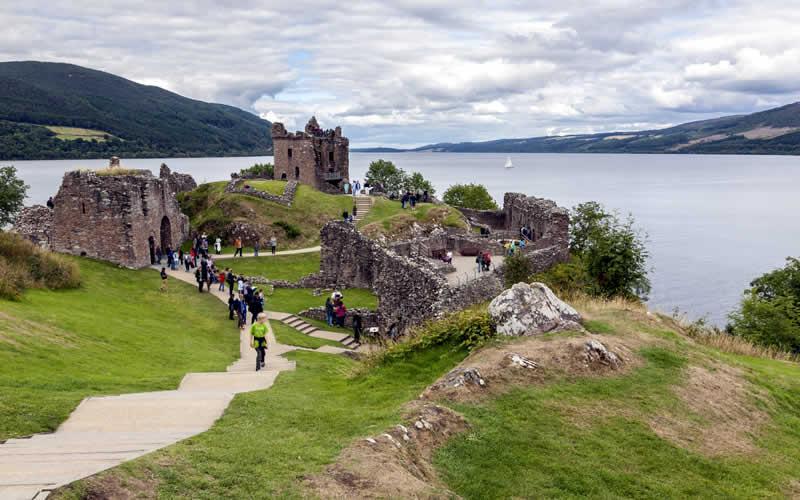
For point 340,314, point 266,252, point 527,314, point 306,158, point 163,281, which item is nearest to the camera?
point 527,314

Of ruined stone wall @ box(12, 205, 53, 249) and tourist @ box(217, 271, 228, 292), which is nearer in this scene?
tourist @ box(217, 271, 228, 292)

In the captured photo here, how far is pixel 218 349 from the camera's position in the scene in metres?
24.2

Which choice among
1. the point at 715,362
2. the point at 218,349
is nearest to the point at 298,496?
the point at 715,362

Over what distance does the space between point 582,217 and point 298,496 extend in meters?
60.1

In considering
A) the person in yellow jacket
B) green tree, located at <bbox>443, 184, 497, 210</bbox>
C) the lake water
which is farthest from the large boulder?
green tree, located at <bbox>443, 184, 497, 210</bbox>

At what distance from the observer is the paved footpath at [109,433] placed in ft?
24.7

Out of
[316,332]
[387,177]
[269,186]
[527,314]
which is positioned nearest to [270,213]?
[269,186]

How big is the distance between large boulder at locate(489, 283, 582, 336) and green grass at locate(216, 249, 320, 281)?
2805 centimetres

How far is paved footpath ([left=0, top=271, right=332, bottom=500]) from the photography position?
7.54 metres

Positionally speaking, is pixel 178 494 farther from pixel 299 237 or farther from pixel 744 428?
pixel 299 237

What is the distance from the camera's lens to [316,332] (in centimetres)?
3066

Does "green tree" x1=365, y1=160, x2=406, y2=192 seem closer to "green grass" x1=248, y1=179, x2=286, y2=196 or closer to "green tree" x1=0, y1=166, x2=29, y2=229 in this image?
"green grass" x1=248, y1=179, x2=286, y2=196

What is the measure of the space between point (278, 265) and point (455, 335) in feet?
103

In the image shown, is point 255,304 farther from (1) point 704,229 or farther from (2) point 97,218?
(1) point 704,229
